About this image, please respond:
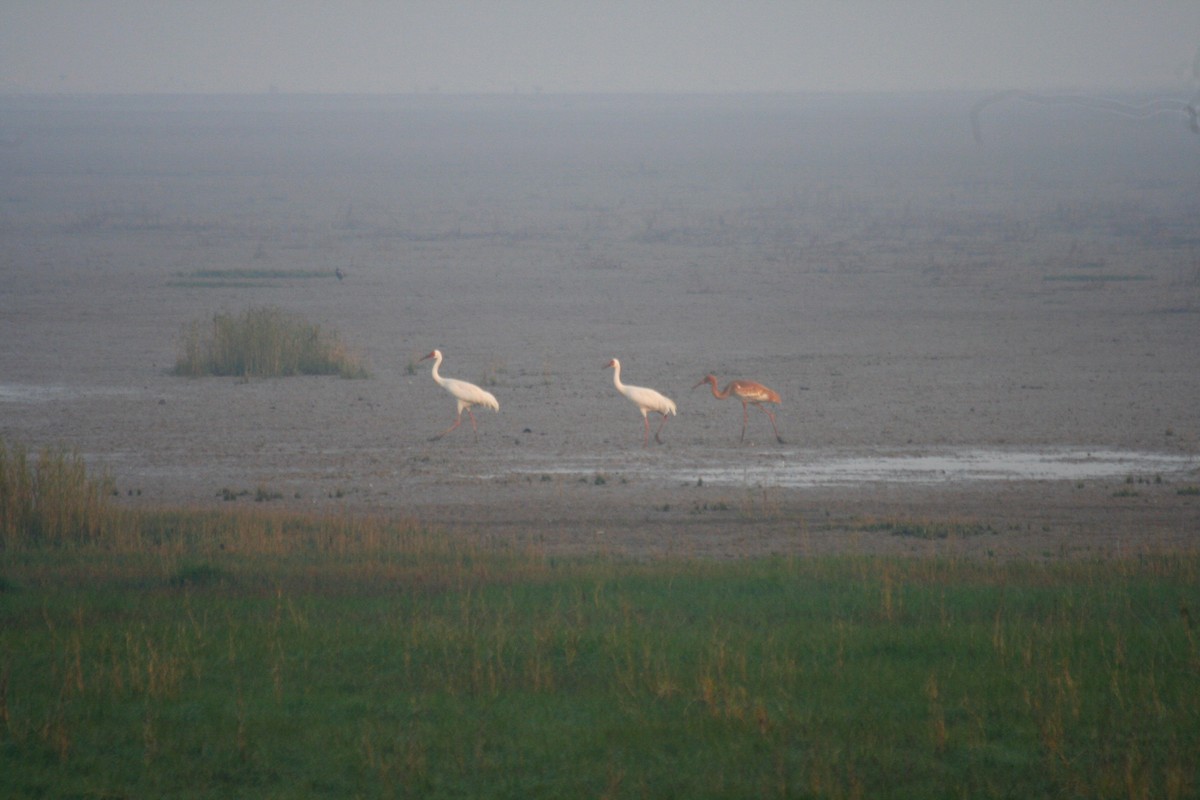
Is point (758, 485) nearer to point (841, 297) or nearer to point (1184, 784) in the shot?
point (1184, 784)

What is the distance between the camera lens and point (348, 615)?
28.9 feet

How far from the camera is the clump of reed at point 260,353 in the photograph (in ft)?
69.4

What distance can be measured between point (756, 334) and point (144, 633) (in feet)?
63.3

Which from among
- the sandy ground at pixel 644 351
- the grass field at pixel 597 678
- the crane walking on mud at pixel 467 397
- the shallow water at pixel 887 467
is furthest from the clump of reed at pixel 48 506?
the crane walking on mud at pixel 467 397

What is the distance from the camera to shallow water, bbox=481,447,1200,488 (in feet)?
48.9

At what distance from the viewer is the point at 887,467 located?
1548cm

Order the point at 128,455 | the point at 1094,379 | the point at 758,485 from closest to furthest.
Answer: the point at 758,485 → the point at 128,455 → the point at 1094,379

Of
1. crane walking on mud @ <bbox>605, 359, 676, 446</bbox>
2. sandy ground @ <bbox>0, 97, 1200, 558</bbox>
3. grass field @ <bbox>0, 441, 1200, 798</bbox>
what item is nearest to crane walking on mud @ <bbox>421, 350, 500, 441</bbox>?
sandy ground @ <bbox>0, 97, 1200, 558</bbox>

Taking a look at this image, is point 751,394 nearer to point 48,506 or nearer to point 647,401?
point 647,401

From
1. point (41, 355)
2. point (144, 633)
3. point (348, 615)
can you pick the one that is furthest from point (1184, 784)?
point (41, 355)

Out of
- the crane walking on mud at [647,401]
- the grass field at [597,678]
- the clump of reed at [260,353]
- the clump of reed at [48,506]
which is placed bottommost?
the grass field at [597,678]

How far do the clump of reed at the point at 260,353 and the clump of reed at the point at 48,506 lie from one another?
9.42 metres

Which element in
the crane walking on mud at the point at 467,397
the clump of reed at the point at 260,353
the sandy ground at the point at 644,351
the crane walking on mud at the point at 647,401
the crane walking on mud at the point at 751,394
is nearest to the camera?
the sandy ground at the point at 644,351

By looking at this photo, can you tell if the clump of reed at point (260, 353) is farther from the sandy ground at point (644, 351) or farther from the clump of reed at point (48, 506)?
the clump of reed at point (48, 506)
